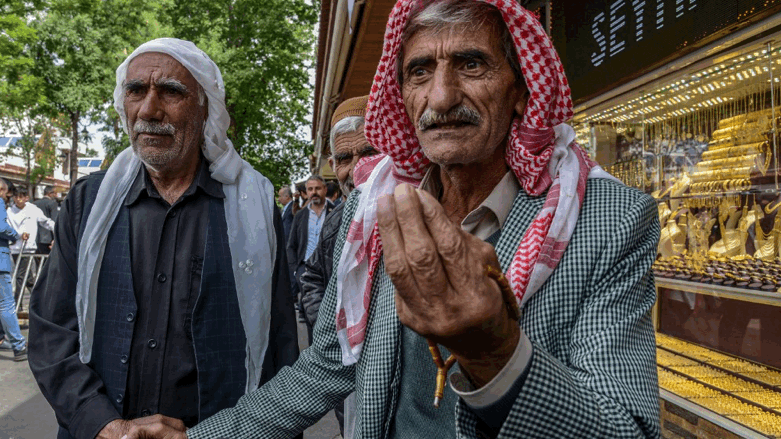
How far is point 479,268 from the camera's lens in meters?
0.90

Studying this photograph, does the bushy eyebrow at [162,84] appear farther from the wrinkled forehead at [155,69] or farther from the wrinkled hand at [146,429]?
the wrinkled hand at [146,429]

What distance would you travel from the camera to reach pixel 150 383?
208 cm

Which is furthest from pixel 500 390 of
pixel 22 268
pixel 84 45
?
pixel 84 45

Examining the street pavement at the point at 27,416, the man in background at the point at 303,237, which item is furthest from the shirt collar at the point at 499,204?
the man in background at the point at 303,237

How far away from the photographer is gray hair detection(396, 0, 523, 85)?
4.81 ft

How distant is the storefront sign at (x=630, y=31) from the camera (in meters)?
2.71

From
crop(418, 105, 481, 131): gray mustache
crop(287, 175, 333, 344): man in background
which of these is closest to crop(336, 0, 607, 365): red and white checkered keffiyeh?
crop(418, 105, 481, 131): gray mustache

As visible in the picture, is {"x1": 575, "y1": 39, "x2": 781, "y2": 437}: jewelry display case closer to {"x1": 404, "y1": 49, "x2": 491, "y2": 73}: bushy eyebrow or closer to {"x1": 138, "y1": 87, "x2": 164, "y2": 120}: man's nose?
{"x1": 404, "y1": 49, "x2": 491, "y2": 73}: bushy eyebrow

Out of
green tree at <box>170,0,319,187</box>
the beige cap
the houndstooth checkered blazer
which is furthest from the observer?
green tree at <box>170,0,319,187</box>

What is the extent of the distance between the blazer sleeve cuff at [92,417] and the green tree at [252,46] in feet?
49.9

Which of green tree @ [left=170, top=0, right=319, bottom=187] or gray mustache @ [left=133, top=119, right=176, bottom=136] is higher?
green tree @ [left=170, top=0, right=319, bottom=187]

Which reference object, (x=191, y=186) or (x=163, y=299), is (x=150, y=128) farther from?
(x=163, y=299)

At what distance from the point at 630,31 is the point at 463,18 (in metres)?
2.28

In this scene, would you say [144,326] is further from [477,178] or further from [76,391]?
[477,178]
